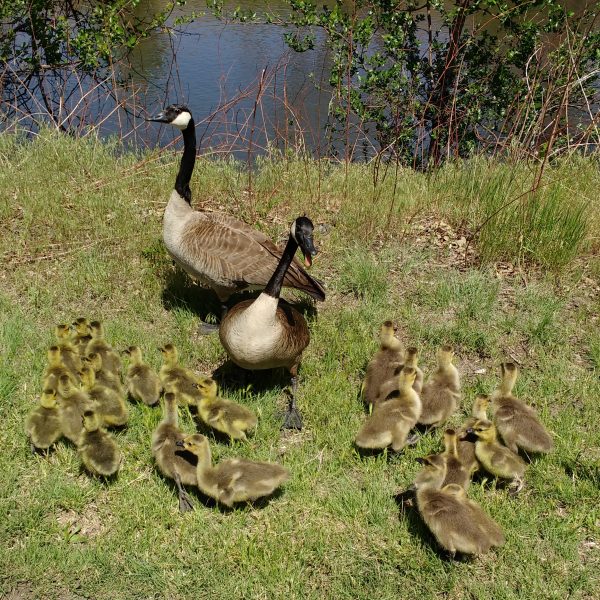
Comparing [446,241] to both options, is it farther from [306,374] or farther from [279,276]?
[279,276]

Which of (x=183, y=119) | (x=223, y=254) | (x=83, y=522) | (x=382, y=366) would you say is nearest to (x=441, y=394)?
(x=382, y=366)

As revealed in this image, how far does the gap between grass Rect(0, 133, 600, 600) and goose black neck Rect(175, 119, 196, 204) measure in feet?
3.19

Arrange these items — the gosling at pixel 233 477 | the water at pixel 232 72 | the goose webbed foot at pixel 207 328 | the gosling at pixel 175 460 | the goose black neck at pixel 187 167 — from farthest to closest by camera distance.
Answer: the water at pixel 232 72
the goose black neck at pixel 187 167
the goose webbed foot at pixel 207 328
the gosling at pixel 175 460
the gosling at pixel 233 477

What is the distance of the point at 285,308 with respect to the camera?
5.57 m

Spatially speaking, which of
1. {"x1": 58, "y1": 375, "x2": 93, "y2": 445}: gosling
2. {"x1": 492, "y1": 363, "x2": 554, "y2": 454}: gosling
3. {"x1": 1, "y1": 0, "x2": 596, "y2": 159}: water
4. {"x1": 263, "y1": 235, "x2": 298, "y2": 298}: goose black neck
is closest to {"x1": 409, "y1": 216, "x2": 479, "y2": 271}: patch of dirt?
{"x1": 492, "y1": 363, "x2": 554, "y2": 454}: gosling

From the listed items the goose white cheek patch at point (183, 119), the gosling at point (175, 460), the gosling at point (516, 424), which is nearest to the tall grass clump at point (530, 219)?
the gosling at point (516, 424)

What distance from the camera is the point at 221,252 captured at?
628cm

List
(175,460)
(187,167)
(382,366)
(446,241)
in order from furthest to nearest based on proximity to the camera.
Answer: (446,241) < (187,167) < (382,366) < (175,460)

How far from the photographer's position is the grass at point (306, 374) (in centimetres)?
405

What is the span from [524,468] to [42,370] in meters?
3.85

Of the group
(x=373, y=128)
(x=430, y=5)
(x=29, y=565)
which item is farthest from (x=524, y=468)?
(x=373, y=128)

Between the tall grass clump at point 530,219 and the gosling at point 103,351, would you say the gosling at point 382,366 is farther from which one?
the tall grass clump at point 530,219

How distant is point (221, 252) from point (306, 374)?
1398mm

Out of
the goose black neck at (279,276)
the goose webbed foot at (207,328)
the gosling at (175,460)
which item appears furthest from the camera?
the goose webbed foot at (207,328)
